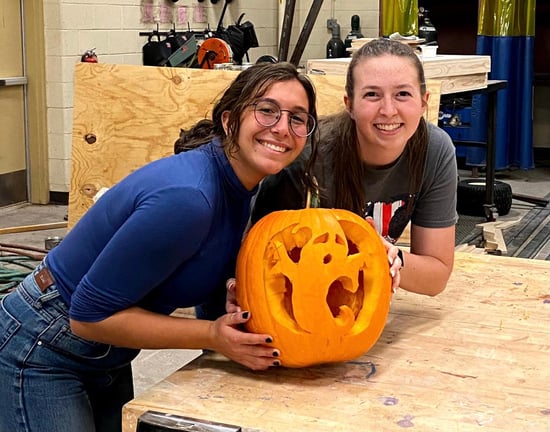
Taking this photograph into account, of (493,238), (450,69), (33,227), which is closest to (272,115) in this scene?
(450,69)

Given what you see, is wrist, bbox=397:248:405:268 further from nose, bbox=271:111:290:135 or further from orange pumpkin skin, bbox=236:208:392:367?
nose, bbox=271:111:290:135

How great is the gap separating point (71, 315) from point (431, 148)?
0.93 metres

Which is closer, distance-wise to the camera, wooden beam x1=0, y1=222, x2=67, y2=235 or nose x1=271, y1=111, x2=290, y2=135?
nose x1=271, y1=111, x2=290, y2=135

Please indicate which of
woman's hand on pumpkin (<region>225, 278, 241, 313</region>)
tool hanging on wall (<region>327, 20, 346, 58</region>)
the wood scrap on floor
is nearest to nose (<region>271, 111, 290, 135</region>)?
woman's hand on pumpkin (<region>225, 278, 241, 313</region>)

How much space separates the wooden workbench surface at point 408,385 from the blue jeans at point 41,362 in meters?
0.25

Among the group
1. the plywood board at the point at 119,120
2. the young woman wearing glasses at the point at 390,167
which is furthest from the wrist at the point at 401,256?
the plywood board at the point at 119,120

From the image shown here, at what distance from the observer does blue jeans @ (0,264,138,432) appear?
1.64 metres

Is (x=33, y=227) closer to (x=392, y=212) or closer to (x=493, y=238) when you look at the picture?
(x=493, y=238)

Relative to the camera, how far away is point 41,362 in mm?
1642

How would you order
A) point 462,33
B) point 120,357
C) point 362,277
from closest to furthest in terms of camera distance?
point 362,277
point 120,357
point 462,33

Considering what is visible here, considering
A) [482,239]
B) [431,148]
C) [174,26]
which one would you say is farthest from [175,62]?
[431,148]

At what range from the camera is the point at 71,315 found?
5.07 ft

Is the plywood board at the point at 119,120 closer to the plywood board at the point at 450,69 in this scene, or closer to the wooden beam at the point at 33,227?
the plywood board at the point at 450,69

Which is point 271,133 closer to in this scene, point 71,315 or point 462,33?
point 71,315
